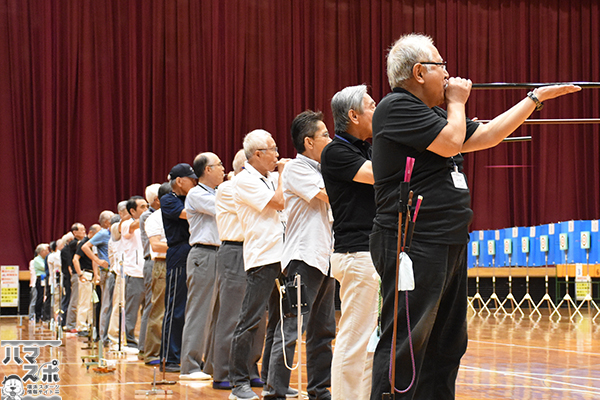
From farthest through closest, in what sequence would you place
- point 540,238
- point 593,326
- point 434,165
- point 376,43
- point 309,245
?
point 376,43, point 540,238, point 593,326, point 309,245, point 434,165

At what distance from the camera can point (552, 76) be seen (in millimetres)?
18031

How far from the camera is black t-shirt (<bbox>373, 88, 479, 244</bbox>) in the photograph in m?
2.45

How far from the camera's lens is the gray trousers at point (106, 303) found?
8.70 metres

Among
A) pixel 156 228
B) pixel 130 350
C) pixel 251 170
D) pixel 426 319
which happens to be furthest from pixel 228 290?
pixel 130 350

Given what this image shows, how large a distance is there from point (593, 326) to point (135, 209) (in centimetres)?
646

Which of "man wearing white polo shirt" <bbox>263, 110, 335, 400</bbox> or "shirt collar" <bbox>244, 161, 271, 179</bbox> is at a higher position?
"shirt collar" <bbox>244, 161, 271, 179</bbox>

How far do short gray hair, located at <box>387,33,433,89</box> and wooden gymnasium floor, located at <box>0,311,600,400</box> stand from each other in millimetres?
2526

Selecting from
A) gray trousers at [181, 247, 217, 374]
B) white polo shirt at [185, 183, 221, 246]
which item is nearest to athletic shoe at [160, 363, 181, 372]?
gray trousers at [181, 247, 217, 374]

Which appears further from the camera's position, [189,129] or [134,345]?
[189,129]

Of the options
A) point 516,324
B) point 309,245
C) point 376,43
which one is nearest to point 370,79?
point 376,43

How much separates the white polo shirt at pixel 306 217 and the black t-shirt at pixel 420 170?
1.31 metres

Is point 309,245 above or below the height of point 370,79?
below

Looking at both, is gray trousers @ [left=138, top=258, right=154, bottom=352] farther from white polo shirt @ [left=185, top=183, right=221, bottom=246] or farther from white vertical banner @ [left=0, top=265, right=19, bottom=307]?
white vertical banner @ [left=0, top=265, right=19, bottom=307]

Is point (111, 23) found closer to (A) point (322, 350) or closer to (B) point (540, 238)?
(B) point (540, 238)
